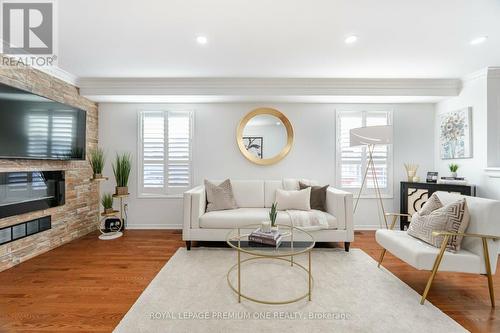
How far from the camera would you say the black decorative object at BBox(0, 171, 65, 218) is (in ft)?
8.20

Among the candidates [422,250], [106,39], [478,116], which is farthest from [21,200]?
[478,116]

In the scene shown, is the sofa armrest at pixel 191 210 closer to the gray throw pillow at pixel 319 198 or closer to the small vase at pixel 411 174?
the gray throw pillow at pixel 319 198

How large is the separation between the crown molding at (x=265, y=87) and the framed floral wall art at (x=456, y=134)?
0.38m

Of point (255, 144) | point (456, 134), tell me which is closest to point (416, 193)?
point (456, 134)

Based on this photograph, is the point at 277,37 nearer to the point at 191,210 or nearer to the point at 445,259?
the point at 191,210

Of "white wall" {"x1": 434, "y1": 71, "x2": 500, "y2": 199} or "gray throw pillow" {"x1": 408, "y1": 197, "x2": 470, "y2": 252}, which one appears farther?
"white wall" {"x1": 434, "y1": 71, "x2": 500, "y2": 199}

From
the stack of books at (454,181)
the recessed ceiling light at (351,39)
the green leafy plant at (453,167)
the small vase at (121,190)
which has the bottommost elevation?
the small vase at (121,190)

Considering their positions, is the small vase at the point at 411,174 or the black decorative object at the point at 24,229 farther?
the small vase at the point at 411,174

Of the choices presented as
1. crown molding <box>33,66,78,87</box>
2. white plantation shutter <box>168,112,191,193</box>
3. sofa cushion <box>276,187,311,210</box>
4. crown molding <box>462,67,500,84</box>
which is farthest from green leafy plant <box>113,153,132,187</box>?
crown molding <box>462,67,500,84</box>

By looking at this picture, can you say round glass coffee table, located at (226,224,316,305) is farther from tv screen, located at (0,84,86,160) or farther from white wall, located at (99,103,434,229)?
tv screen, located at (0,84,86,160)

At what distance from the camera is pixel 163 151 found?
13.7ft

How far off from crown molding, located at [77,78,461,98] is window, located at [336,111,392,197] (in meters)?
0.54

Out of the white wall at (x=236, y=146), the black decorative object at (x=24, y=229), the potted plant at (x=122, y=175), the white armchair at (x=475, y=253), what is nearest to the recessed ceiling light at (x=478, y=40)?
the white wall at (x=236, y=146)

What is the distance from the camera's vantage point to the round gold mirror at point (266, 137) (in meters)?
4.17
